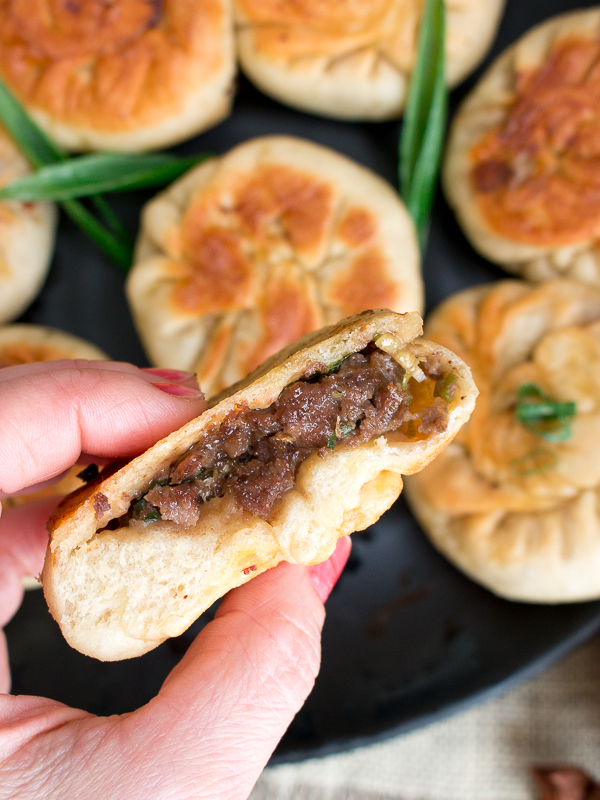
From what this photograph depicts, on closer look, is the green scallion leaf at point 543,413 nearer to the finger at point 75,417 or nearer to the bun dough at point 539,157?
the bun dough at point 539,157

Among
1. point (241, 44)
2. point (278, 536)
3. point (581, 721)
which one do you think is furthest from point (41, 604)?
point (241, 44)

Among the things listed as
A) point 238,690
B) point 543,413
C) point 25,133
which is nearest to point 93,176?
point 25,133

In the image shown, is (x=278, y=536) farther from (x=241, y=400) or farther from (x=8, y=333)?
(x=8, y=333)

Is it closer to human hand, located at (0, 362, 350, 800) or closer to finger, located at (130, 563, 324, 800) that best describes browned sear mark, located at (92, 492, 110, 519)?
human hand, located at (0, 362, 350, 800)

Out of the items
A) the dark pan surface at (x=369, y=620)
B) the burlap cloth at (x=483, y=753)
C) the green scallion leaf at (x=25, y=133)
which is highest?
the green scallion leaf at (x=25, y=133)

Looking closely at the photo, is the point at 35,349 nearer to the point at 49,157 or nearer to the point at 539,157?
the point at 49,157

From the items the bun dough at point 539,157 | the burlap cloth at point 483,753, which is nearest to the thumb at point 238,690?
the burlap cloth at point 483,753

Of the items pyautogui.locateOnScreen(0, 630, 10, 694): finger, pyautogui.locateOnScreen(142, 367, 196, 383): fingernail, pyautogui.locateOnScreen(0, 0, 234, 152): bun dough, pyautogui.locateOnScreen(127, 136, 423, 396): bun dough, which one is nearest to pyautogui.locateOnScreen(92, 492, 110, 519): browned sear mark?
pyautogui.locateOnScreen(142, 367, 196, 383): fingernail
